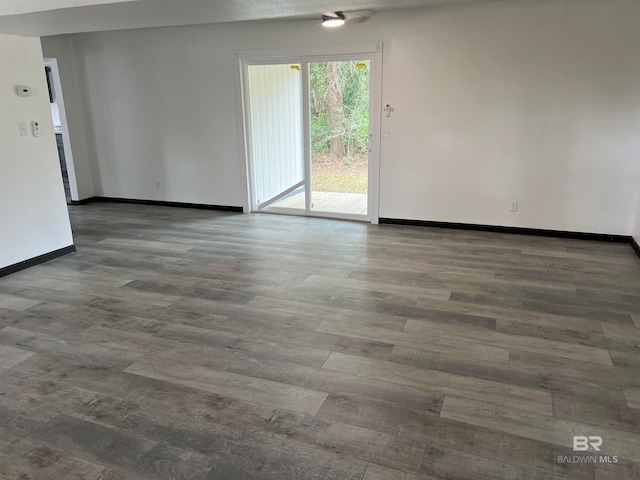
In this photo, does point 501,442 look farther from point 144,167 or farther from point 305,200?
point 144,167

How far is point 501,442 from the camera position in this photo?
1.97m

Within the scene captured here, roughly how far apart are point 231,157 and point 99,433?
4622 millimetres

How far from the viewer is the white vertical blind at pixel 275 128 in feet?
20.1

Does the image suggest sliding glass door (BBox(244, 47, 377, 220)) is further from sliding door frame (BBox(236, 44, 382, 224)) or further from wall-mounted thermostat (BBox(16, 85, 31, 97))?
wall-mounted thermostat (BBox(16, 85, 31, 97))

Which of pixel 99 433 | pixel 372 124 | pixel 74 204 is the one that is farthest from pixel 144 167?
pixel 99 433

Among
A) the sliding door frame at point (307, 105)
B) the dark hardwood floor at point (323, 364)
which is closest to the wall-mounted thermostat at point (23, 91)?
the dark hardwood floor at point (323, 364)

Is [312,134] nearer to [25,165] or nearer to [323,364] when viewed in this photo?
[25,165]

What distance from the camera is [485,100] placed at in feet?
16.0

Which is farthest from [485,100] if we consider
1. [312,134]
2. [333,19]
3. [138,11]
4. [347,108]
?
[138,11]

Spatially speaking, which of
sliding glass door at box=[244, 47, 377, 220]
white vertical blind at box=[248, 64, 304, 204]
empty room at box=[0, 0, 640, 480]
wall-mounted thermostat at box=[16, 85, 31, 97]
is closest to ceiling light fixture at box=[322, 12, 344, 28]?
empty room at box=[0, 0, 640, 480]

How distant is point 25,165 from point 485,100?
465 cm

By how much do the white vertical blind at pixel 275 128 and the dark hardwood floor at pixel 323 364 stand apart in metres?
2.19

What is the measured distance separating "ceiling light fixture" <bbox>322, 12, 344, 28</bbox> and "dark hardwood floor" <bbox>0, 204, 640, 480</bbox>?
253 cm

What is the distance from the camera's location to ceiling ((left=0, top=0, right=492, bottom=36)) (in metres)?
2.97
